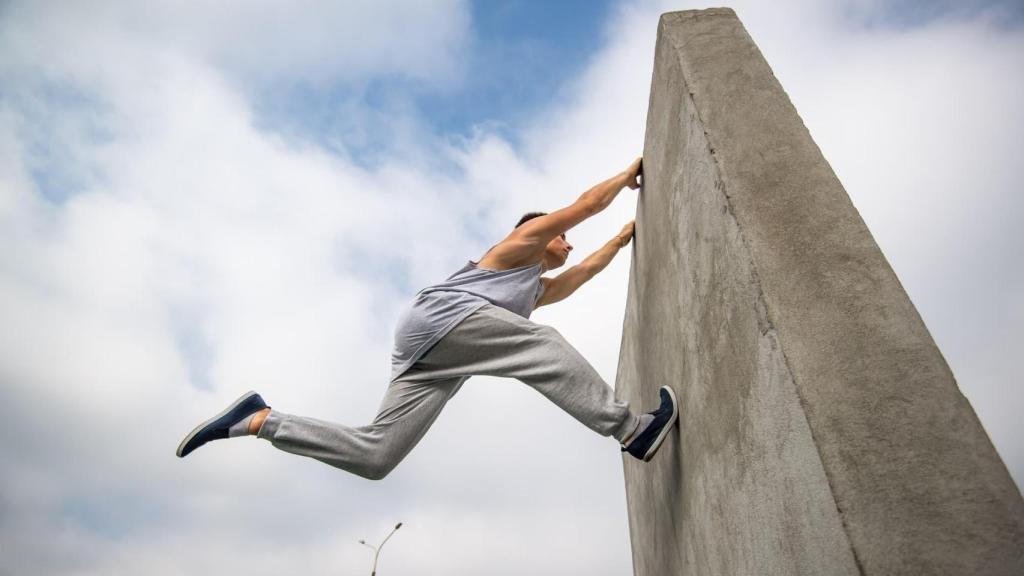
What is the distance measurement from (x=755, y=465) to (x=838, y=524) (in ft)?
1.25

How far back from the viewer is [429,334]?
2.33m

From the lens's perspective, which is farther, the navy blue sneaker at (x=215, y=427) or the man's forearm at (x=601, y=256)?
the man's forearm at (x=601, y=256)

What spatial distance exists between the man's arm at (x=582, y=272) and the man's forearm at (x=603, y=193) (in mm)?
562

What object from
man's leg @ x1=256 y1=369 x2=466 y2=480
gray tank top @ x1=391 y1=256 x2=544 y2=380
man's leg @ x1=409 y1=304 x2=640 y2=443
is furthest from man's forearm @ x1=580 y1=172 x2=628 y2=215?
man's leg @ x1=256 y1=369 x2=466 y2=480

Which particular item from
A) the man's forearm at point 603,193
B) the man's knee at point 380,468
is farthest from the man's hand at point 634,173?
the man's knee at point 380,468

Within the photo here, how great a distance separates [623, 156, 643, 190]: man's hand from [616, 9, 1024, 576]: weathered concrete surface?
1.67 ft

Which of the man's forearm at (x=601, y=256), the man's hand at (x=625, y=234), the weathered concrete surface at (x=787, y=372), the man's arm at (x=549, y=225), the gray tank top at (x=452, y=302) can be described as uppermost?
the man's hand at (x=625, y=234)

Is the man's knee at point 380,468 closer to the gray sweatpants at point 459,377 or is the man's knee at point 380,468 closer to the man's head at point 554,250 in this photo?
the gray sweatpants at point 459,377

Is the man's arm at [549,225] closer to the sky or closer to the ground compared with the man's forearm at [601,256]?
closer to the ground

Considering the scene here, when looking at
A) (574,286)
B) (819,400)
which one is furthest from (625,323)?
(819,400)

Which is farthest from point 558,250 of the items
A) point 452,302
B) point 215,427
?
point 215,427

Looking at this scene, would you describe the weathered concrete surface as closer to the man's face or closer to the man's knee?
the man's face

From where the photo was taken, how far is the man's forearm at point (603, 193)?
9.20 ft

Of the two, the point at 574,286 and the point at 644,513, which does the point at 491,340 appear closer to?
the point at 574,286
